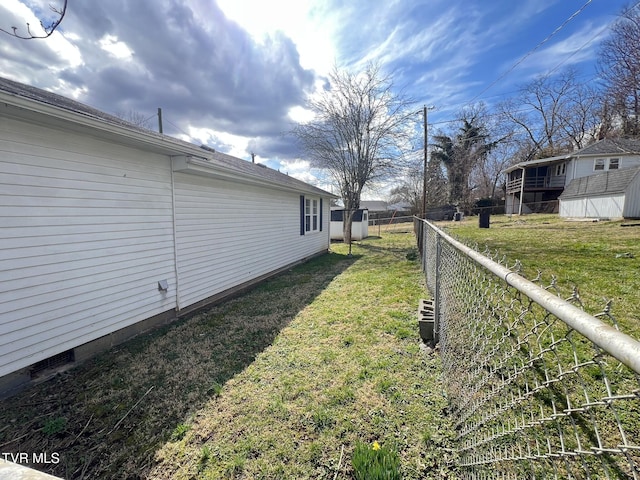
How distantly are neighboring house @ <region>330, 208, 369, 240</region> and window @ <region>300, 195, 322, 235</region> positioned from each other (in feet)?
13.9

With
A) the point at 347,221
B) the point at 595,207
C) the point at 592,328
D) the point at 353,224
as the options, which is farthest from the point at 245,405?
the point at 595,207

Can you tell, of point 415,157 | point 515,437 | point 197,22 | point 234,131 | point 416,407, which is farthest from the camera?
point 234,131

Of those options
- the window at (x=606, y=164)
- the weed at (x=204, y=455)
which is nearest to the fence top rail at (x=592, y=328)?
the weed at (x=204, y=455)

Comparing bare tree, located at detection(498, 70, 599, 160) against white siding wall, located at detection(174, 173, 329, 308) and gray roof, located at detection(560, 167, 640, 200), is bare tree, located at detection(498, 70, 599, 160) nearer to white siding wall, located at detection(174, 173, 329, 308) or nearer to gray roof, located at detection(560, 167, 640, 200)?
gray roof, located at detection(560, 167, 640, 200)

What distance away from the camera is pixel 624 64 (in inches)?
285

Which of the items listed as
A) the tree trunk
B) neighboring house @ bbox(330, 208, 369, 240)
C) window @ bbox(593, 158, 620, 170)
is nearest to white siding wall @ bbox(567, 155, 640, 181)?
window @ bbox(593, 158, 620, 170)

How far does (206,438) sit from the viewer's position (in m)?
2.28

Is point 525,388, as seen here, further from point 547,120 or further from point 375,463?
point 547,120

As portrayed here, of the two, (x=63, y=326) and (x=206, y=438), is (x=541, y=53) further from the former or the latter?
(x=63, y=326)

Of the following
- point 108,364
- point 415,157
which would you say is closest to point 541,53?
point 415,157

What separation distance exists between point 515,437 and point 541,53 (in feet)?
34.7

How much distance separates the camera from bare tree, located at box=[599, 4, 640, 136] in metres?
6.97

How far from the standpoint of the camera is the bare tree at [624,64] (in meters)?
6.97

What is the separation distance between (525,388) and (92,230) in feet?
15.9
